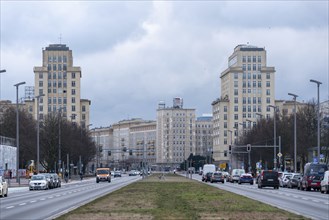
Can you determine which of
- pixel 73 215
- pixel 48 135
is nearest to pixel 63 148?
pixel 48 135

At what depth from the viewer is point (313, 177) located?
219 feet

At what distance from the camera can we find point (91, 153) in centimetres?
15212

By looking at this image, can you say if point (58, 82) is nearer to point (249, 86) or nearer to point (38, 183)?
point (249, 86)

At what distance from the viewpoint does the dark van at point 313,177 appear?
66625mm

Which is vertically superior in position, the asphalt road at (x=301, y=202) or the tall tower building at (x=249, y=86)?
the tall tower building at (x=249, y=86)

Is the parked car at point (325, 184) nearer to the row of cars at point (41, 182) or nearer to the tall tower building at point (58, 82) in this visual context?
the row of cars at point (41, 182)

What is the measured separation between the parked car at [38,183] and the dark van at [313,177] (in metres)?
23.3

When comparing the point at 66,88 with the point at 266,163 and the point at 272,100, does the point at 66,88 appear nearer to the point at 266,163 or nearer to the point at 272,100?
the point at 272,100

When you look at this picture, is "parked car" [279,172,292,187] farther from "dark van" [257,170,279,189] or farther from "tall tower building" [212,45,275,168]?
"tall tower building" [212,45,275,168]

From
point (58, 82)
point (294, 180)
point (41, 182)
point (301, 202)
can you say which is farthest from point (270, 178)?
point (58, 82)

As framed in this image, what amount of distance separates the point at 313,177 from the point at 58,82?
133 m

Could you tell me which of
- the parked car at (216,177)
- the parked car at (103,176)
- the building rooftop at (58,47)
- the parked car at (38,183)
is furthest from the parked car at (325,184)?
the building rooftop at (58,47)

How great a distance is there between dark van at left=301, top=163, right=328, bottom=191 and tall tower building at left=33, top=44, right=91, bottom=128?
126167 millimetres

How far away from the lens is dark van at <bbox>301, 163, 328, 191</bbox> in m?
66.6
